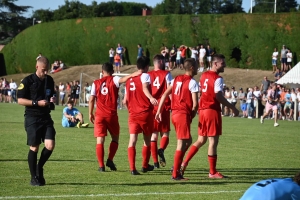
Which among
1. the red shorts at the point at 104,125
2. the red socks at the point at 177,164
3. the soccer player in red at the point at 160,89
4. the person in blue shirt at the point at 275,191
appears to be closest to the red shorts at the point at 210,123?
the red socks at the point at 177,164

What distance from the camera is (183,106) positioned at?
11055 mm

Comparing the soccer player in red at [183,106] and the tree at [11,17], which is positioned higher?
the tree at [11,17]

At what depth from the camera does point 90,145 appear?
56.0 feet

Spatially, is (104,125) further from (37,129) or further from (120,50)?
(120,50)

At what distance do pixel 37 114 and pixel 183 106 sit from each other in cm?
250

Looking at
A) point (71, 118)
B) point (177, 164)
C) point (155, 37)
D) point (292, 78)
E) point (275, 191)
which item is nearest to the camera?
point (275, 191)

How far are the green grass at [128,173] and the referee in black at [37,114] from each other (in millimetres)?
380

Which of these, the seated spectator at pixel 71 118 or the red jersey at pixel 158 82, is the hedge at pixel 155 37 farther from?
the red jersey at pixel 158 82

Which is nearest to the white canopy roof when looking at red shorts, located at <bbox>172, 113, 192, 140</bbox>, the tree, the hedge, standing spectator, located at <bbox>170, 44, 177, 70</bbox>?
the hedge

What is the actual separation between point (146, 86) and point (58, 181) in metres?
2.22

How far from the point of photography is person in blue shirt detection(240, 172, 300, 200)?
18.2ft

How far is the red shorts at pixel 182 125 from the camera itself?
431 inches

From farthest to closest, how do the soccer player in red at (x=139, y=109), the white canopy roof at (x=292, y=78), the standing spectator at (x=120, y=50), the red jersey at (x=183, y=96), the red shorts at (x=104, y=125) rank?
1. the standing spectator at (x=120, y=50)
2. the white canopy roof at (x=292, y=78)
3. the red shorts at (x=104, y=125)
4. the soccer player in red at (x=139, y=109)
5. the red jersey at (x=183, y=96)

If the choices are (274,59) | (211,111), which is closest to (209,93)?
(211,111)
